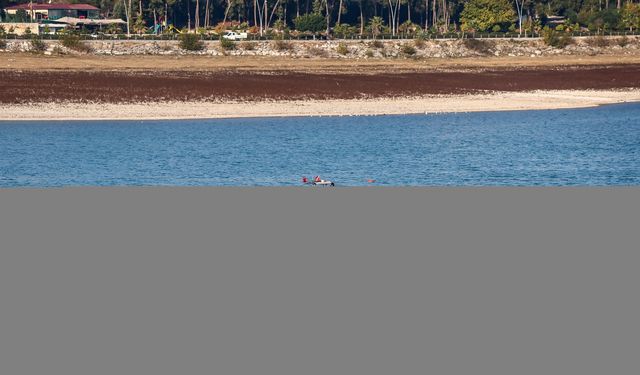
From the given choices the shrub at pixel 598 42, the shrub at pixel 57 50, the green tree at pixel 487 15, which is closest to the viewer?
the shrub at pixel 57 50

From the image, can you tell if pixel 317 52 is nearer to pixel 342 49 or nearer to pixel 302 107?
pixel 342 49

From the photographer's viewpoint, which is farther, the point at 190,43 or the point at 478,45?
the point at 478,45

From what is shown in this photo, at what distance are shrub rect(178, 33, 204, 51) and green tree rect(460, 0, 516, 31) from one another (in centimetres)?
3232

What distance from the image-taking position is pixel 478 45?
341 feet

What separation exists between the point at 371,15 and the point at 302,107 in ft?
270

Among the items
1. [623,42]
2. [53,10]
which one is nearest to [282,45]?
[623,42]

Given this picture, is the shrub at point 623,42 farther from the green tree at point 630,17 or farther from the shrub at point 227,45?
the shrub at point 227,45

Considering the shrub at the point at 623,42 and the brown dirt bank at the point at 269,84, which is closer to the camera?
the brown dirt bank at the point at 269,84

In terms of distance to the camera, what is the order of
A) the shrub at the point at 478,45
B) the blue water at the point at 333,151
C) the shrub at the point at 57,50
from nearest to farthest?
the blue water at the point at 333,151
the shrub at the point at 57,50
the shrub at the point at 478,45

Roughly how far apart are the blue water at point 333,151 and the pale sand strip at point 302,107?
1.60 meters

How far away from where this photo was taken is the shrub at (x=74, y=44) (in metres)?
92.2

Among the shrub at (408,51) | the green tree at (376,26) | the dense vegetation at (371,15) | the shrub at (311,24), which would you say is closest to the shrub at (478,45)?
the shrub at (408,51)

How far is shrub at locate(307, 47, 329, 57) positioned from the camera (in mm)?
97094

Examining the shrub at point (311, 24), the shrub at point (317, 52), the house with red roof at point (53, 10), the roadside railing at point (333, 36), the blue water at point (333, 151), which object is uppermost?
the house with red roof at point (53, 10)
